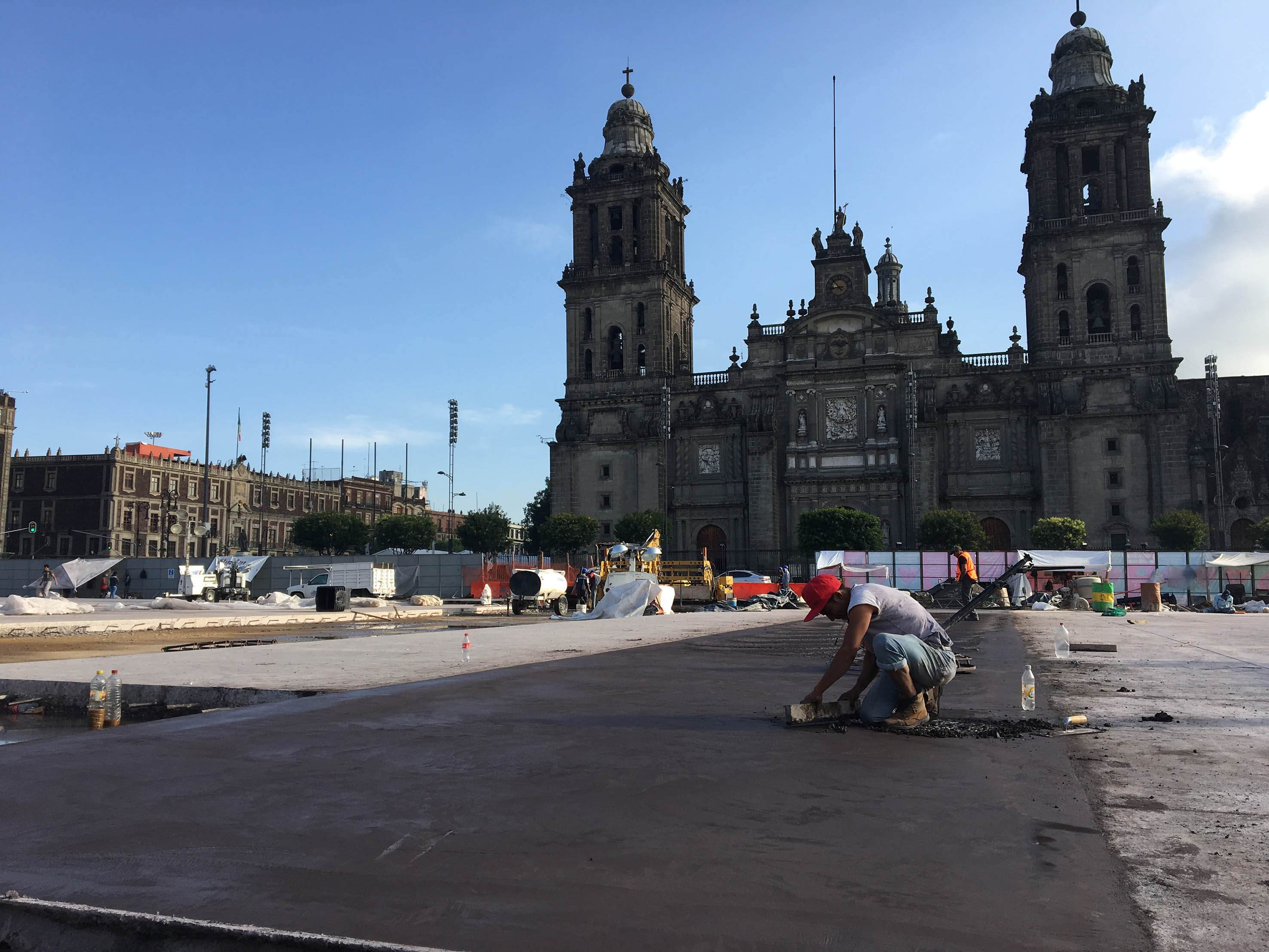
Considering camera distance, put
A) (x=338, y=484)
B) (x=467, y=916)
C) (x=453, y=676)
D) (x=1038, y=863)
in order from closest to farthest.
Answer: (x=467, y=916)
(x=1038, y=863)
(x=453, y=676)
(x=338, y=484)

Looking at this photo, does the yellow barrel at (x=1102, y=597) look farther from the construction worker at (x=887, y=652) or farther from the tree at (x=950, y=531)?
the construction worker at (x=887, y=652)

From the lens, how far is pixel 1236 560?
37500 millimetres

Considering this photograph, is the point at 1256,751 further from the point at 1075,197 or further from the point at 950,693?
the point at 1075,197

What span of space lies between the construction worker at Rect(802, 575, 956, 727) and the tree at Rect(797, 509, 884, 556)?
48.7 m

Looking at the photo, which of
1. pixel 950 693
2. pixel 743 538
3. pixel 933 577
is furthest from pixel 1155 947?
pixel 743 538

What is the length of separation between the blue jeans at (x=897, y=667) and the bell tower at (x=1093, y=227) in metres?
57.3

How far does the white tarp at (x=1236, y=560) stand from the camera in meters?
37.2

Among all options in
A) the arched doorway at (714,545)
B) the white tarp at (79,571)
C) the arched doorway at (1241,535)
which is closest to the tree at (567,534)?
the arched doorway at (714,545)

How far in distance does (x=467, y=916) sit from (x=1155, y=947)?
79.7 inches

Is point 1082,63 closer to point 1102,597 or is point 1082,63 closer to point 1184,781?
point 1102,597

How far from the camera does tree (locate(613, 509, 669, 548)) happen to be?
60.8 m

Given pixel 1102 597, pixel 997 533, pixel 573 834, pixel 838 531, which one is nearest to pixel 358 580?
pixel 838 531

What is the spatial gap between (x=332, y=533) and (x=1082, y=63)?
6193 cm

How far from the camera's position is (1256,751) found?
5961mm
